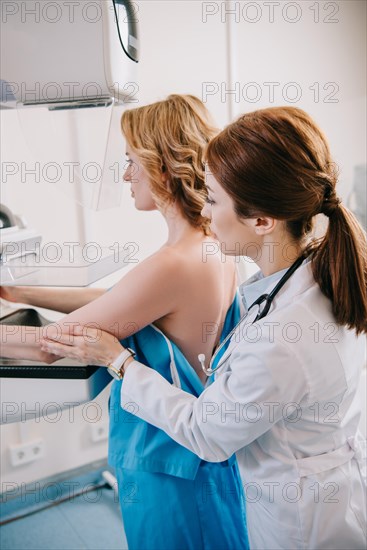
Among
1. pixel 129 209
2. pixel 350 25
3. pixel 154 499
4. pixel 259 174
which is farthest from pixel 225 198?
pixel 350 25

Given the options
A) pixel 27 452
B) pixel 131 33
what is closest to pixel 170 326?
pixel 131 33

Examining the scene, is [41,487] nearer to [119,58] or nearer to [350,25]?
[119,58]

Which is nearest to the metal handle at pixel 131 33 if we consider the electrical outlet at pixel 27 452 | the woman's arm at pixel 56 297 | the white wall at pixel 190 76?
the woman's arm at pixel 56 297

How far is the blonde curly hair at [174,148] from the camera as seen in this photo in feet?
4.02

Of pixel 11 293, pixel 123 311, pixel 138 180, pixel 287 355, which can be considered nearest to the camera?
pixel 287 355

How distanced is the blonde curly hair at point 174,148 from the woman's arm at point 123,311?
0.18 metres

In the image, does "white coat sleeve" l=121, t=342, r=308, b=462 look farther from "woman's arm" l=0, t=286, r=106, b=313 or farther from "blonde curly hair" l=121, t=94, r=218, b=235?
"woman's arm" l=0, t=286, r=106, b=313

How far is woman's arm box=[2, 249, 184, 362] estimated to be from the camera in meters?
1.12

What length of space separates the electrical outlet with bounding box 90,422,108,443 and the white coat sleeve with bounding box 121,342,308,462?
124cm

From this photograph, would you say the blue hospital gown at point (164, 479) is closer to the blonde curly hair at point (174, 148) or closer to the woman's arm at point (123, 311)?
the woman's arm at point (123, 311)

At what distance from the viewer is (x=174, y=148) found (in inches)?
48.0

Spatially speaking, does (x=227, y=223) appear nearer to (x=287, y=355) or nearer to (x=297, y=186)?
(x=297, y=186)

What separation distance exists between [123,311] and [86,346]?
0.35 feet

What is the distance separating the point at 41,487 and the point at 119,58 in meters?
1.78
